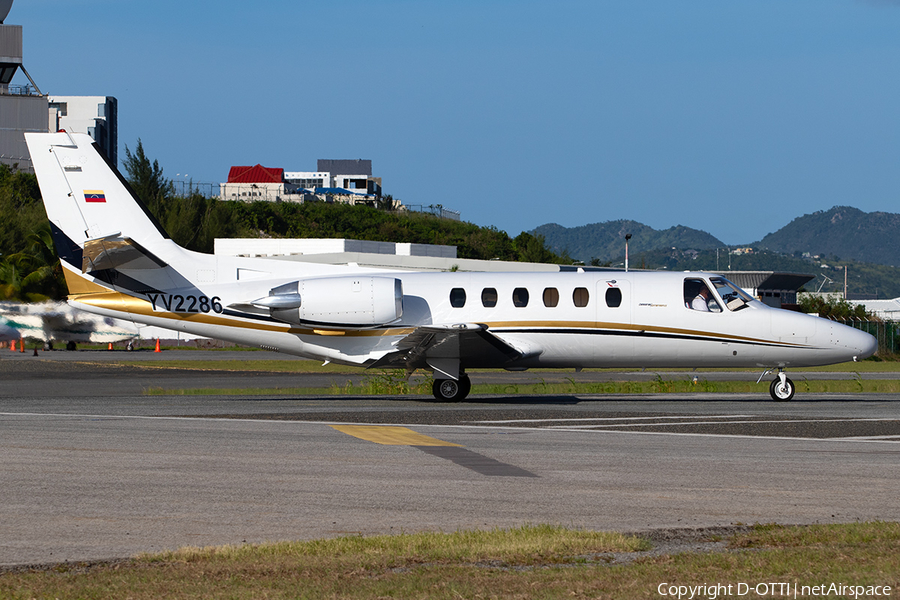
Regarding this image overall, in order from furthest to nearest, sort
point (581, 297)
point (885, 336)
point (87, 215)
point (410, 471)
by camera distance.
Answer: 1. point (885, 336)
2. point (581, 297)
3. point (87, 215)
4. point (410, 471)

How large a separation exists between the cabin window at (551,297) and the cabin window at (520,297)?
45 cm

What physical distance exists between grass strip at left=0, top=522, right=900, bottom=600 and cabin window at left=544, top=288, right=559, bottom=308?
530 inches

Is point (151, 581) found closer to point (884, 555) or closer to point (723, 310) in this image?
point (884, 555)

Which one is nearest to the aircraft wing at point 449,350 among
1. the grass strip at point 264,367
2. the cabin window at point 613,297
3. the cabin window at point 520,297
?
the cabin window at point 520,297

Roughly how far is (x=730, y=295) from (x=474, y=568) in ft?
53.5

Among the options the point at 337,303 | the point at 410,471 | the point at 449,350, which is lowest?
the point at 410,471

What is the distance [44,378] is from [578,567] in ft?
91.2

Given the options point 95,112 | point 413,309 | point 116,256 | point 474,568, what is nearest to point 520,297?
point 413,309

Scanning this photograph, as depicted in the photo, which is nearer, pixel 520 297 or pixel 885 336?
pixel 520 297

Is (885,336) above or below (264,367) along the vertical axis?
above

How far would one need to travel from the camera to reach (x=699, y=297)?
69.5 feet

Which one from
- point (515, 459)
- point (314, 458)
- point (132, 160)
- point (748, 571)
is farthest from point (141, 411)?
point (132, 160)

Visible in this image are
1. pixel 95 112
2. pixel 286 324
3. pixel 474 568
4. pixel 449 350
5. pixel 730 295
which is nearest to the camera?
pixel 474 568

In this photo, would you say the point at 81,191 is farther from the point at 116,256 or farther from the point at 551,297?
the point at 551,297
